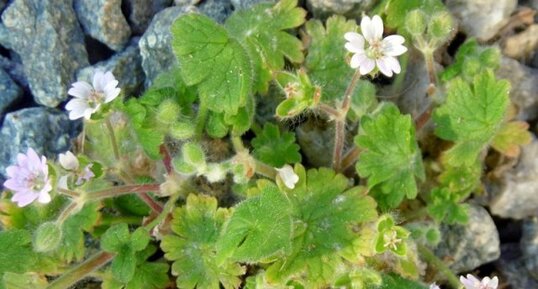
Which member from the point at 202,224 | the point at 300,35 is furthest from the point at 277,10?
the point at 202,224

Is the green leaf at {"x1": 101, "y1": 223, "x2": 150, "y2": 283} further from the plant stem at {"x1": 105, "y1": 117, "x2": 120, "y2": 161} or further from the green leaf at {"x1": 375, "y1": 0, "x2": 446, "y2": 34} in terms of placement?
the green leaf at {"x1": 375, "y1": 0, "x2": 446, "y2": 34}

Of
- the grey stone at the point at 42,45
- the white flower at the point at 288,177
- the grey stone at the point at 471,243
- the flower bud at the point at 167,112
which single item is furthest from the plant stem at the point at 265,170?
the grey stone at the point at 42,45

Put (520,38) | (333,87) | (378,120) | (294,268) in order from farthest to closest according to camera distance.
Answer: (520,38)
(333,87)
(378,120)
(294,268)

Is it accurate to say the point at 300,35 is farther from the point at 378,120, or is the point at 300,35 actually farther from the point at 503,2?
the point at 503,2

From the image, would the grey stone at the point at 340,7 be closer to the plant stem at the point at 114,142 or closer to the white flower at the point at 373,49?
the white flower at the point at 373,49

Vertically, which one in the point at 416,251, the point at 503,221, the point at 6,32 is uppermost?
the point at 6,32
